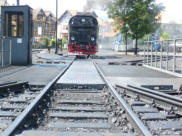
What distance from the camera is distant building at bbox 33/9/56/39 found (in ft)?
298

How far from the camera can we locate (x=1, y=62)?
13961 mm

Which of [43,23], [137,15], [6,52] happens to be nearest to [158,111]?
[6,52]

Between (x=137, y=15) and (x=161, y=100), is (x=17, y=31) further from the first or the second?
(x=137, y=15)

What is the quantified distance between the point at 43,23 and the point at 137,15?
6437 centimetres

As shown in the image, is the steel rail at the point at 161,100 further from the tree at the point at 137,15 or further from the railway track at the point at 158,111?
the tree at the point at 137,15

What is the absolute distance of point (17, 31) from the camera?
51.3 feet

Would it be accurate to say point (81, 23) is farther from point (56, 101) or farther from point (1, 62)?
point (56, 101)

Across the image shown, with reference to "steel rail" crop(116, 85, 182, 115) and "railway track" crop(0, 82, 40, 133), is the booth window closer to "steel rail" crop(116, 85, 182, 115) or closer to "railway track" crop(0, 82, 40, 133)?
"railway track" crop(0, 82, 40, 133)

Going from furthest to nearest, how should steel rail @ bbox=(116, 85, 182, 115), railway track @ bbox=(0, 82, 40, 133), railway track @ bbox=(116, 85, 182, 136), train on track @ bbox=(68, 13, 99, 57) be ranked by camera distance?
train on track @ bbox=(68, 13, 99, 57) < steel rail @ bbox=(116, 85, 182, 115) < railway track @ bbox=(0, 82, 40, 133) < railway track @ bbox=(116, 85, 182, 136)

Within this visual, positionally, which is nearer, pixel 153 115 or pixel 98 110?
pixel 153 115

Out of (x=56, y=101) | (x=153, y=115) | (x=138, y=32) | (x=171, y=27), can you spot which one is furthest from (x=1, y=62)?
(x=171, y=27)

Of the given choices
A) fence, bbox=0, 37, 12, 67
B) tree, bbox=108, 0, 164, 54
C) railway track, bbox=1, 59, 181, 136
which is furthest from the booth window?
tree, bbox=108, 0, 164, 54

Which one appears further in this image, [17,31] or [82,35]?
[82,35]

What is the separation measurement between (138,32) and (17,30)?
1930 cm
